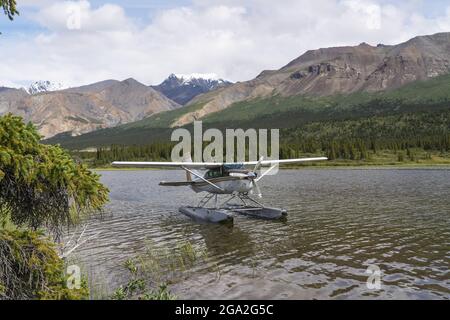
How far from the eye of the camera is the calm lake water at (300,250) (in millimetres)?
12789

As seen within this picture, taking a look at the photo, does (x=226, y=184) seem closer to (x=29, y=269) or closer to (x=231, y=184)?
(x=231, y=184)

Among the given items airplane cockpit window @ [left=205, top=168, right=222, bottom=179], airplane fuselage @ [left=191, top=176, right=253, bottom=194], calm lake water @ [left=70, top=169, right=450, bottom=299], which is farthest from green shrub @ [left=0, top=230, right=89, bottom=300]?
airplane cockpit window @ [left=205, top=168, right=222, bottom=179]

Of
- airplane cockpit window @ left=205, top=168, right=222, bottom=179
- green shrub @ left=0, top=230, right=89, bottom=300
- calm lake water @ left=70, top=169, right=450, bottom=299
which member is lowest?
calm lake water @ left=70, top=169, right=450, bottom=299

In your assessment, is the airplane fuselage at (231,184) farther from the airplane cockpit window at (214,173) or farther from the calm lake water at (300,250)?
the calm lake water at (300,250)

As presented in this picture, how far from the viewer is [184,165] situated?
2759 cm

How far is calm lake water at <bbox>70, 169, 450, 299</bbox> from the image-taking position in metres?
12.8

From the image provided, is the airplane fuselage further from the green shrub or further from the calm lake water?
the green shrub

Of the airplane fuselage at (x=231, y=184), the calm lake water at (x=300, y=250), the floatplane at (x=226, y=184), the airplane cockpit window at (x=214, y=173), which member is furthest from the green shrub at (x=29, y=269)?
the airplane cockpit window at (x=214, y=173)

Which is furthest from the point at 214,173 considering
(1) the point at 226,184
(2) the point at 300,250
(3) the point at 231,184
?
(2) the point at 300,250
